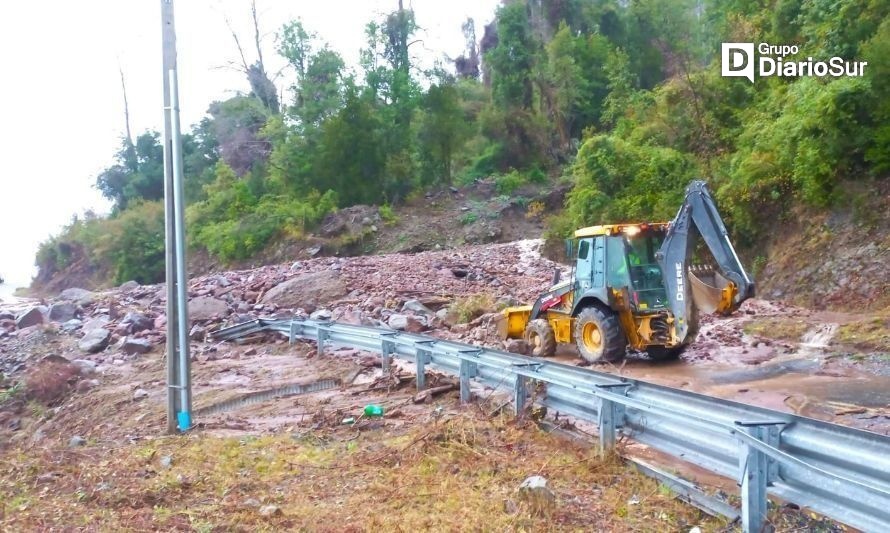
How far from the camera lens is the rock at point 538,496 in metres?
4.82

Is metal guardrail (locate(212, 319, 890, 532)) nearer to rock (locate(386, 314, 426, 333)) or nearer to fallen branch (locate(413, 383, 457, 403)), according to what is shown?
fallen branch (locate(413, 383, 457, 403))

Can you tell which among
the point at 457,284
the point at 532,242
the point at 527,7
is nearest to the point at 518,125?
the point at 527,7

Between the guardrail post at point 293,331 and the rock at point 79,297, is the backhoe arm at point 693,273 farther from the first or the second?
the rock at point 79,297

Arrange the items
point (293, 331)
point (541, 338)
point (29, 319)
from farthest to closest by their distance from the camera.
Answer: point (29, 319), point (293, 331), point (541, 338)

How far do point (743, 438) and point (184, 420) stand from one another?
6577 millimetres

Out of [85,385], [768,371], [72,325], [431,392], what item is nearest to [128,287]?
[72,325]

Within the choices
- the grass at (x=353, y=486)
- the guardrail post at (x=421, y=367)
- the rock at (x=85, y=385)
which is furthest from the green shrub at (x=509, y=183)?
the grass at (x=353, y=486)

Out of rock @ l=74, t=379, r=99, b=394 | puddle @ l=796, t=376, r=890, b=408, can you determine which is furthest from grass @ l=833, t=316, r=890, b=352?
rock @ l=74, t=379, r=99, b=394

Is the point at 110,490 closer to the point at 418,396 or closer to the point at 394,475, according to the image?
the point at 394,475

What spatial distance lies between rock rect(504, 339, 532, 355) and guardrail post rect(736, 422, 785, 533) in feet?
28.4

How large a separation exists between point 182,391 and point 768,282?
47.5ft

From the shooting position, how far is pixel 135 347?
15547 millimetres

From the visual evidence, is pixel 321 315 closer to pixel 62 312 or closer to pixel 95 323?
pixel 95 323

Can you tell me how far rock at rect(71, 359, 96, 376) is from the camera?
13.7 meters
